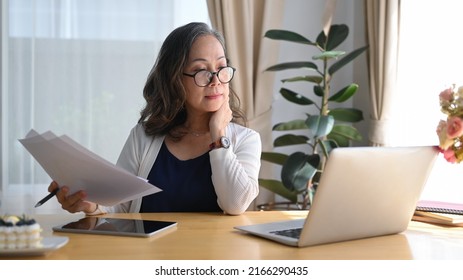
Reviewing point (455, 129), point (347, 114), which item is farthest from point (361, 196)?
point (347, 114)

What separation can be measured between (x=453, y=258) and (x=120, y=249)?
72 centimetres

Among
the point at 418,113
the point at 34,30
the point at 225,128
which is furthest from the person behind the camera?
the point at 34,30

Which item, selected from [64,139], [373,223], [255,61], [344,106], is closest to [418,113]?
[344,106]

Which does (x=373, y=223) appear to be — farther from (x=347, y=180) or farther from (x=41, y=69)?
(x=41, y=69)

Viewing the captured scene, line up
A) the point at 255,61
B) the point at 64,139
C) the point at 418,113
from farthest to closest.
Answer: the point at 255,61
the point at 418,113
the point at 64,139

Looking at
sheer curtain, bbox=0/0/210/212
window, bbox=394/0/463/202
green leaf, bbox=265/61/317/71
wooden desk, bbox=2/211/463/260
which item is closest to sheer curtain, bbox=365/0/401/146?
window, bbox=394/0/463/202

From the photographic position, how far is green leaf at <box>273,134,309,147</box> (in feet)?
12.7

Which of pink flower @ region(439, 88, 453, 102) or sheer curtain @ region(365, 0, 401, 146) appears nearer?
pink flower @ region(439, 88, 453, 102)

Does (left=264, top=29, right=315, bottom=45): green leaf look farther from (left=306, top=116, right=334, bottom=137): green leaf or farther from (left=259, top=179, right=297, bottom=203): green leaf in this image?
(left=259, top=179, right=297, bottom=203): green leaf

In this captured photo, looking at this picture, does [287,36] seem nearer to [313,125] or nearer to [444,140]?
[313,125]

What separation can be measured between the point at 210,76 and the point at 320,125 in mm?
1483

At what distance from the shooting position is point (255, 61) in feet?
13.2

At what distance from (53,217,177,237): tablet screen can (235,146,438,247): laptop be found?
0.71 feet

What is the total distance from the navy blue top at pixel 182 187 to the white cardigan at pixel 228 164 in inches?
1.6
